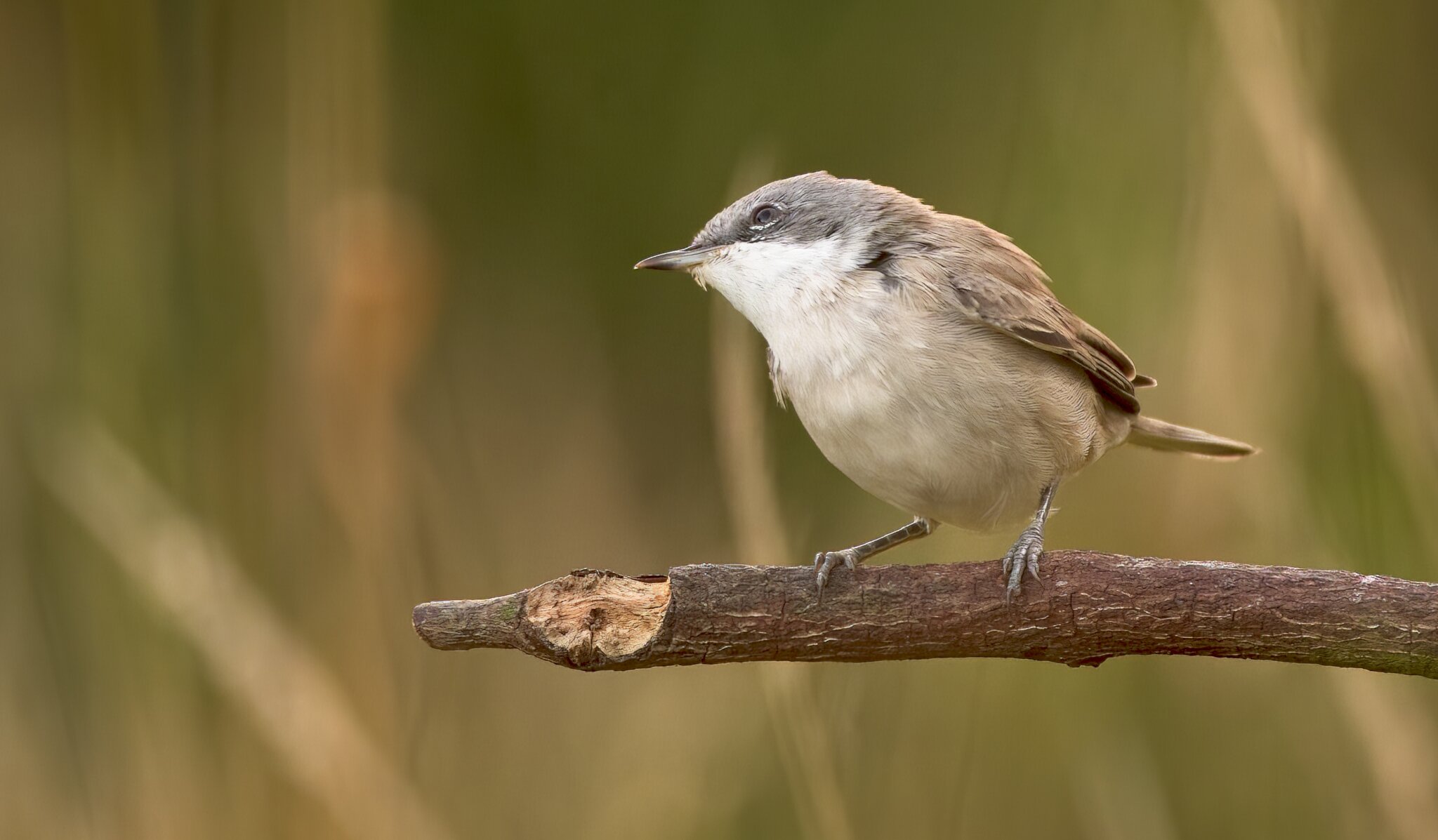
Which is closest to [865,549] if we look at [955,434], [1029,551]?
[955,434]

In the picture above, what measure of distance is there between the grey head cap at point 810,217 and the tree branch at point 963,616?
935mm

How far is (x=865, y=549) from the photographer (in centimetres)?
237

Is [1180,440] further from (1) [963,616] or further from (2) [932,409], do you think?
(1) [963,616]

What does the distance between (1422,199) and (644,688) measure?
101 inches

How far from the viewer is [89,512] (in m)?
2.49

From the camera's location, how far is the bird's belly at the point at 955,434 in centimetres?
214

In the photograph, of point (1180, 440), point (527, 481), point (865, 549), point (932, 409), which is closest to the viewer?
point (932, 409)

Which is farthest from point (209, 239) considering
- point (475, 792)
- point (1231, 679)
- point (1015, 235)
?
point (1231, 679)

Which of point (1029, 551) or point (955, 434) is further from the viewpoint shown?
point (955, 434)

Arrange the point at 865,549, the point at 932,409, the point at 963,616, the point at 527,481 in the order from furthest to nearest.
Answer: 1. the point at 527,481
2. the point at 865,549
3. the point at 932,409
4. the point at 963,616

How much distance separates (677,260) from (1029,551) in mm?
956

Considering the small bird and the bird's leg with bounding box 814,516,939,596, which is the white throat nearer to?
the small bird

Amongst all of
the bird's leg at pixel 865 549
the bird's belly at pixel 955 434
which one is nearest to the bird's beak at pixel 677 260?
the bird's belly at pixel 955 434

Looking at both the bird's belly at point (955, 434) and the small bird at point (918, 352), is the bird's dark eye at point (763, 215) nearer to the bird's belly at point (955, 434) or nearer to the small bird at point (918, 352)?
the small bird at point (918, 352)
